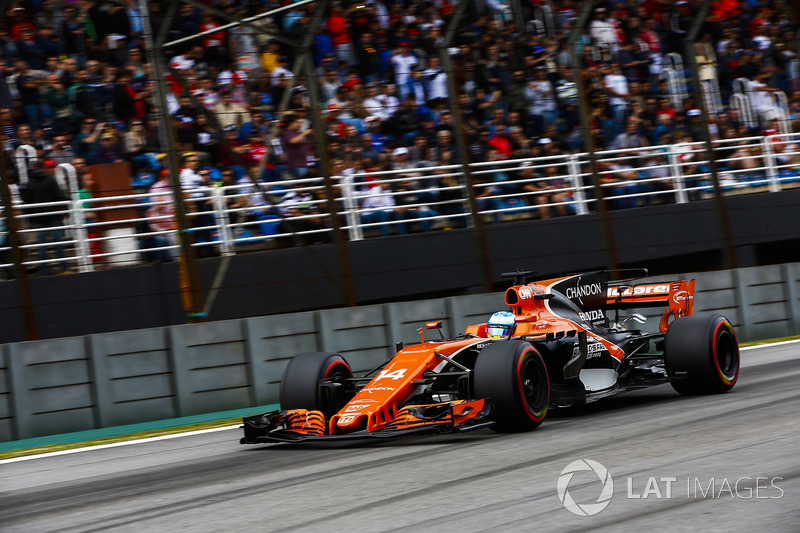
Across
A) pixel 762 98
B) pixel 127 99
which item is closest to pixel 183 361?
pixel 127 99

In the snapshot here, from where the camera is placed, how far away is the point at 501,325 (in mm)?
7840

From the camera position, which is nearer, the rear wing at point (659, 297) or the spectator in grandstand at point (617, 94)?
the rear wing at point (659, 297)

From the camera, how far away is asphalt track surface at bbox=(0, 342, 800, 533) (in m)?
4.43

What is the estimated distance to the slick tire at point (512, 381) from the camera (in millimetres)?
6633

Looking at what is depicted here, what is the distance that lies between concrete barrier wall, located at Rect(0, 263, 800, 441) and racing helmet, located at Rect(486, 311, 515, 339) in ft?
10.2

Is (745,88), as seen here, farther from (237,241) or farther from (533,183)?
(237,241)

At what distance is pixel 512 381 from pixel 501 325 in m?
1.29

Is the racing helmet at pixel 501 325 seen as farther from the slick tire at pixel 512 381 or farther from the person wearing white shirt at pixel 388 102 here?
the person wearing white shirt at pixel 388 102

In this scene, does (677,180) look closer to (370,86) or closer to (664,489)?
(370,86)

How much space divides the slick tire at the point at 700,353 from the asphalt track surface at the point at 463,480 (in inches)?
7.0

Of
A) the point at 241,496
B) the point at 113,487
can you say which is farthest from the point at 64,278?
the point at 241,496

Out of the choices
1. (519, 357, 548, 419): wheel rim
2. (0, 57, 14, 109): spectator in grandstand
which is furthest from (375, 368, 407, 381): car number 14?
(0, 57, 14, 109): spectator in grandstand

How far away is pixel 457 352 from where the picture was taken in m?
7.29

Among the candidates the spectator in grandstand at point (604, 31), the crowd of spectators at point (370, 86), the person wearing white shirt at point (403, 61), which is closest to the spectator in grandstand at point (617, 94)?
the crowd of spectators at point (370, 86)
